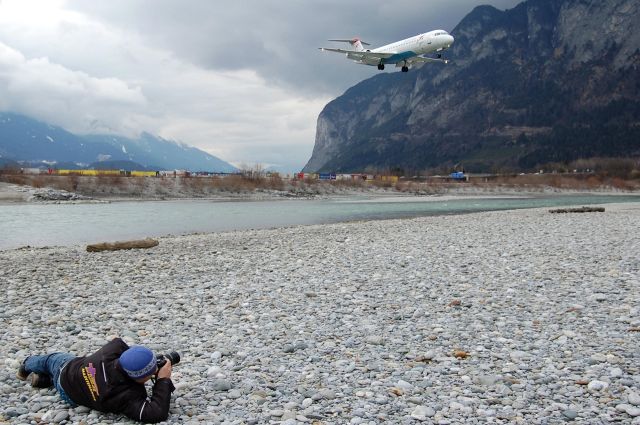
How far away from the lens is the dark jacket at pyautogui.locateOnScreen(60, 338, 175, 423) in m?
6.23

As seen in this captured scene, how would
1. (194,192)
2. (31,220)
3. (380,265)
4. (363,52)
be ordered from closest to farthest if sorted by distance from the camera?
(380,265) → (31,220) → (363,52) → (194,192)

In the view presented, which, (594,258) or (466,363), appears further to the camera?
(594,258)

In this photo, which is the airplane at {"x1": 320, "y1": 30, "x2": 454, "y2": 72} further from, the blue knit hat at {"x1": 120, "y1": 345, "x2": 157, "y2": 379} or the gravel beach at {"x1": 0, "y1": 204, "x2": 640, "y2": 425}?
the blue knit hat at {"x1": 120, "y1": 345, "x2": 157, "y2": 379}

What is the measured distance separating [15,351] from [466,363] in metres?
7.38

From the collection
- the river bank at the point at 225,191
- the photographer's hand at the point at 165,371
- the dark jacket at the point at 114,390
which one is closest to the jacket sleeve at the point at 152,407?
the dark jacket at the point at 114,390

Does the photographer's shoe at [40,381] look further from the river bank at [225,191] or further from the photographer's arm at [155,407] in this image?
the river bank at [225,191]

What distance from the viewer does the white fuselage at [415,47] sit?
6719cm

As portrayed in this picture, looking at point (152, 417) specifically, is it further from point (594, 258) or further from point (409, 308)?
point (594, 258)

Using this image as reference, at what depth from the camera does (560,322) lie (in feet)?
32.9

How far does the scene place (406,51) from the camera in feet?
226

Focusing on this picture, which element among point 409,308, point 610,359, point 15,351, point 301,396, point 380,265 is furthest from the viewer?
point 380,265

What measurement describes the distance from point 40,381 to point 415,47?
223 ft

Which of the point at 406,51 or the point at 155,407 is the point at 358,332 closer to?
the point at 155,407

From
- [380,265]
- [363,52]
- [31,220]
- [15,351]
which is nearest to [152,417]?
[15,351]
